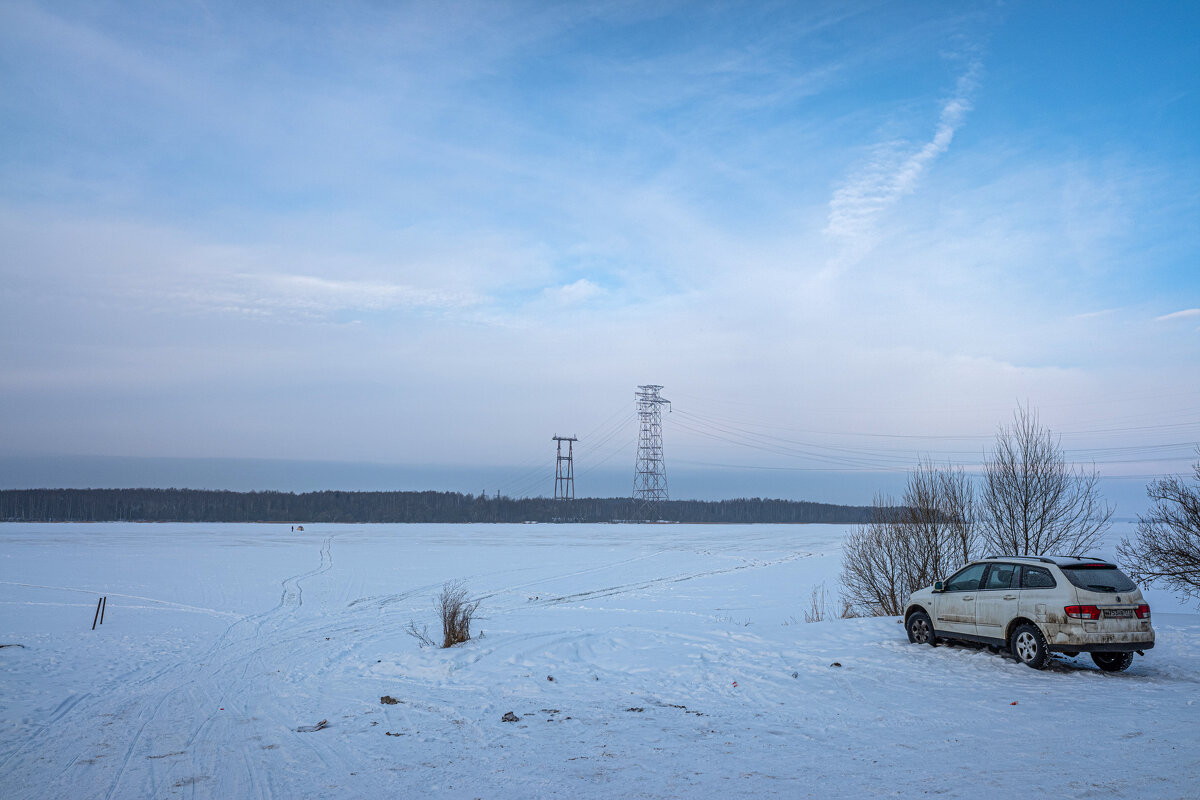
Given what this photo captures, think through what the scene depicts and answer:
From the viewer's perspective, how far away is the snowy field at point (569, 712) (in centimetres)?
730

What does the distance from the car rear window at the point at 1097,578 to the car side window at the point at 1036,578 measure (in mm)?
280

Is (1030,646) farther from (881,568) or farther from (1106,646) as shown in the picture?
(881,568)

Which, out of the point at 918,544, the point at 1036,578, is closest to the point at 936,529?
the point at 918,544

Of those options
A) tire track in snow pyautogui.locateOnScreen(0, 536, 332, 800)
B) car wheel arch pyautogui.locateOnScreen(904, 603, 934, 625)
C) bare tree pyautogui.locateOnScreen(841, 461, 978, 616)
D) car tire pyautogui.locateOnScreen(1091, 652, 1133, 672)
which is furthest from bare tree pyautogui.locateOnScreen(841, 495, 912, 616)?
tire track in snow pyautogui.locateOnScreen(0, 536, 332, 800)

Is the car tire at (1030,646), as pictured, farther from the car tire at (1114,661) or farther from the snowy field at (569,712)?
the car tire at (1114,661)

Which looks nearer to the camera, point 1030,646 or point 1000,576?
point 1030,646

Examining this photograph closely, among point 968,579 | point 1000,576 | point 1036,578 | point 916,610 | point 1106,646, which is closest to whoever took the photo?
point 1106,646

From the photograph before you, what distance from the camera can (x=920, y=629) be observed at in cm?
1479

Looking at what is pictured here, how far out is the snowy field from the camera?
288 inches

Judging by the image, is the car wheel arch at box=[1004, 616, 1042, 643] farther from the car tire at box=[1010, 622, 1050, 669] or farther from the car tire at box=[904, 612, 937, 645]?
the car tire at box=[904, 612, 937, 645]

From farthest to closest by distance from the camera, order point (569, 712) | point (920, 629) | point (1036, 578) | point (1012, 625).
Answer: point (920, 629) → point (1012, 625) → point (1036, 578) → point (569, 712)

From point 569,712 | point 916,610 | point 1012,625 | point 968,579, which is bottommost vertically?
point 569,712

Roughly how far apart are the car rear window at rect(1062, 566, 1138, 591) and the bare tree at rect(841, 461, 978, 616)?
1152cm

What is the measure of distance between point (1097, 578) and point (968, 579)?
7.87 ft
